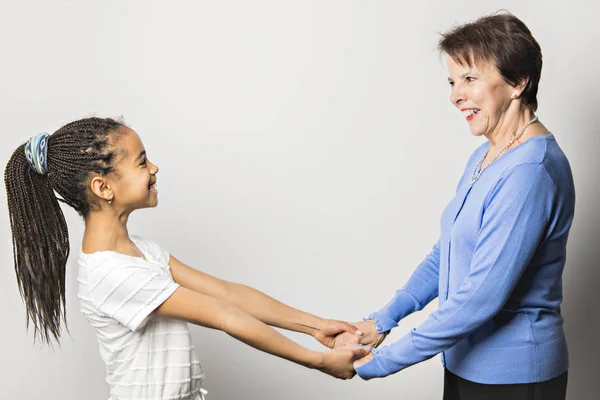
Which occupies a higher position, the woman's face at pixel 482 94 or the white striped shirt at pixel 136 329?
the woman's face at pixel 482 94

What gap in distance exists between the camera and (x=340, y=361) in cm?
226

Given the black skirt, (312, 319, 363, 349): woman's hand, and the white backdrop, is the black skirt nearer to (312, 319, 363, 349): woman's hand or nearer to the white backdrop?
(312, 319, 363, 349): woman's hand

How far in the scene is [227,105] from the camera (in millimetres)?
3221

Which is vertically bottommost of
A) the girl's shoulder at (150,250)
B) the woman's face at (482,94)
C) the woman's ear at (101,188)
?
the girl's shoulder at (150,250)

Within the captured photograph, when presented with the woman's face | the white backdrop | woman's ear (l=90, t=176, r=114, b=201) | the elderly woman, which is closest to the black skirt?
A: the elderly woman

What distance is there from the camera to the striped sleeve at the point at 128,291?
2.04 m

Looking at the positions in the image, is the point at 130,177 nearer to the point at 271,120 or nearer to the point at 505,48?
the point at 505,48

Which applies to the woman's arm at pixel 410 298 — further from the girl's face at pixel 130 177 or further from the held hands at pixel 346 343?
the girl's face at pixel 130 177

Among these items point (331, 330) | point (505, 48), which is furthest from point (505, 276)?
point (331, 330)

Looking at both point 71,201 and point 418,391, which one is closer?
point 71,201

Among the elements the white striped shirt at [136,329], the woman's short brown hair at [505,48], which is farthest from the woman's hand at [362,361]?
the woman's short brown hair at [505,48]

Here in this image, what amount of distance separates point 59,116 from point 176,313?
4.84 ft

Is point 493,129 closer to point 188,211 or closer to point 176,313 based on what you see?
point 176,313

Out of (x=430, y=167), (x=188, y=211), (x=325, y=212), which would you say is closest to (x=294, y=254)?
(x=325, y=212)
